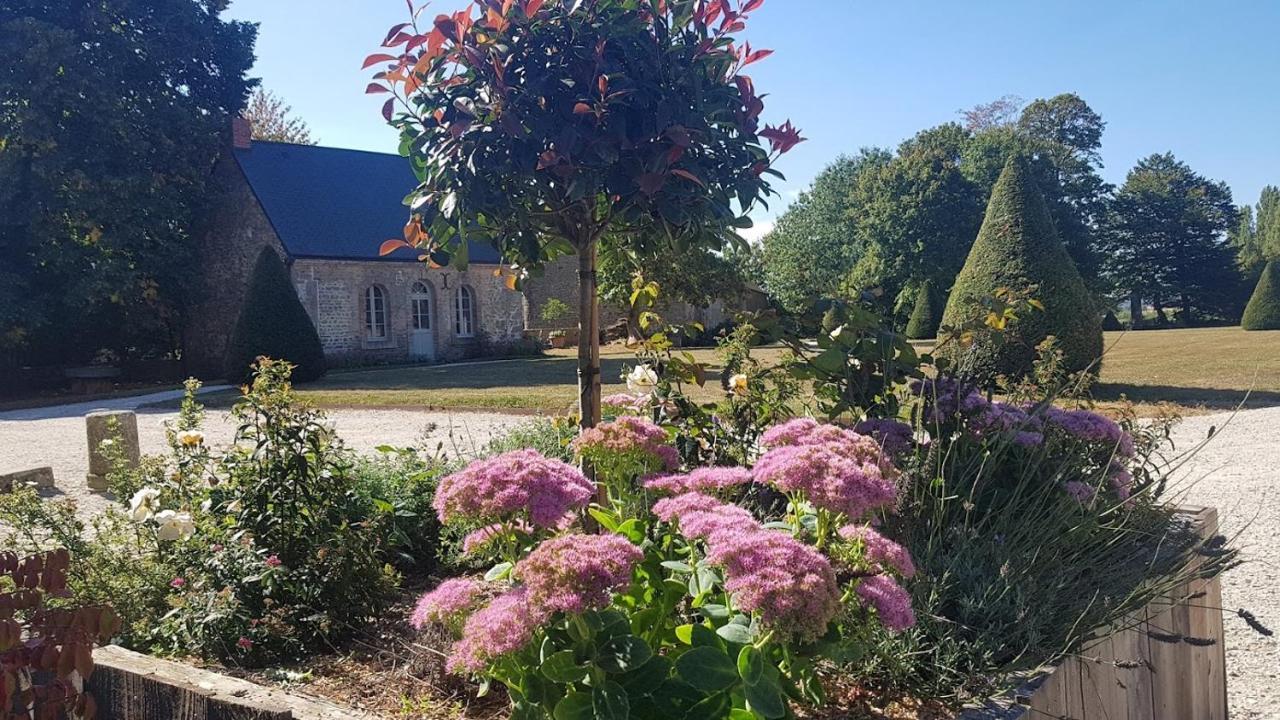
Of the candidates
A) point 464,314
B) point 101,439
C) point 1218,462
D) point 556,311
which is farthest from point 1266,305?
point 101,439

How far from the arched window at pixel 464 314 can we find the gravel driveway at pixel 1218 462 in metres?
11.0

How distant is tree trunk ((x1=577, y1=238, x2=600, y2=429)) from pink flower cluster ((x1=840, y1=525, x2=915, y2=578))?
4.98 ft

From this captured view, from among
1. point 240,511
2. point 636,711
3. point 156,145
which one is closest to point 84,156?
point 156,145

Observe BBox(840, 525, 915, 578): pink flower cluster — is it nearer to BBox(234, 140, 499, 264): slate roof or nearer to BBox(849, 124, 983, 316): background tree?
BBox(234, 140, 499, 264): slate roof

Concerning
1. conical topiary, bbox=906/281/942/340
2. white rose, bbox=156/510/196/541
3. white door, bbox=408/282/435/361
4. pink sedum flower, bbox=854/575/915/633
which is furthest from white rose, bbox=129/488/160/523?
conical topiary, bbox=906/281/942/340

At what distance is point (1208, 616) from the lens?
3.48 meters

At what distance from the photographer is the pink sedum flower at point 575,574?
5.21 feet

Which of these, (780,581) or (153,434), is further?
(153,434)

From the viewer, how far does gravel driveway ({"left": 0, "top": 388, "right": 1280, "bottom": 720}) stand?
4234 mm

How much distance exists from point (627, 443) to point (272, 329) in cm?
1857

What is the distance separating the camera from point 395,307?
2488 cm

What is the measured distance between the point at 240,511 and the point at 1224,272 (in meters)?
47.8

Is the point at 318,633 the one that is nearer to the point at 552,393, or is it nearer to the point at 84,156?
the point at 552,393

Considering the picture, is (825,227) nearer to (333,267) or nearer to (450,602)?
(333,267)
